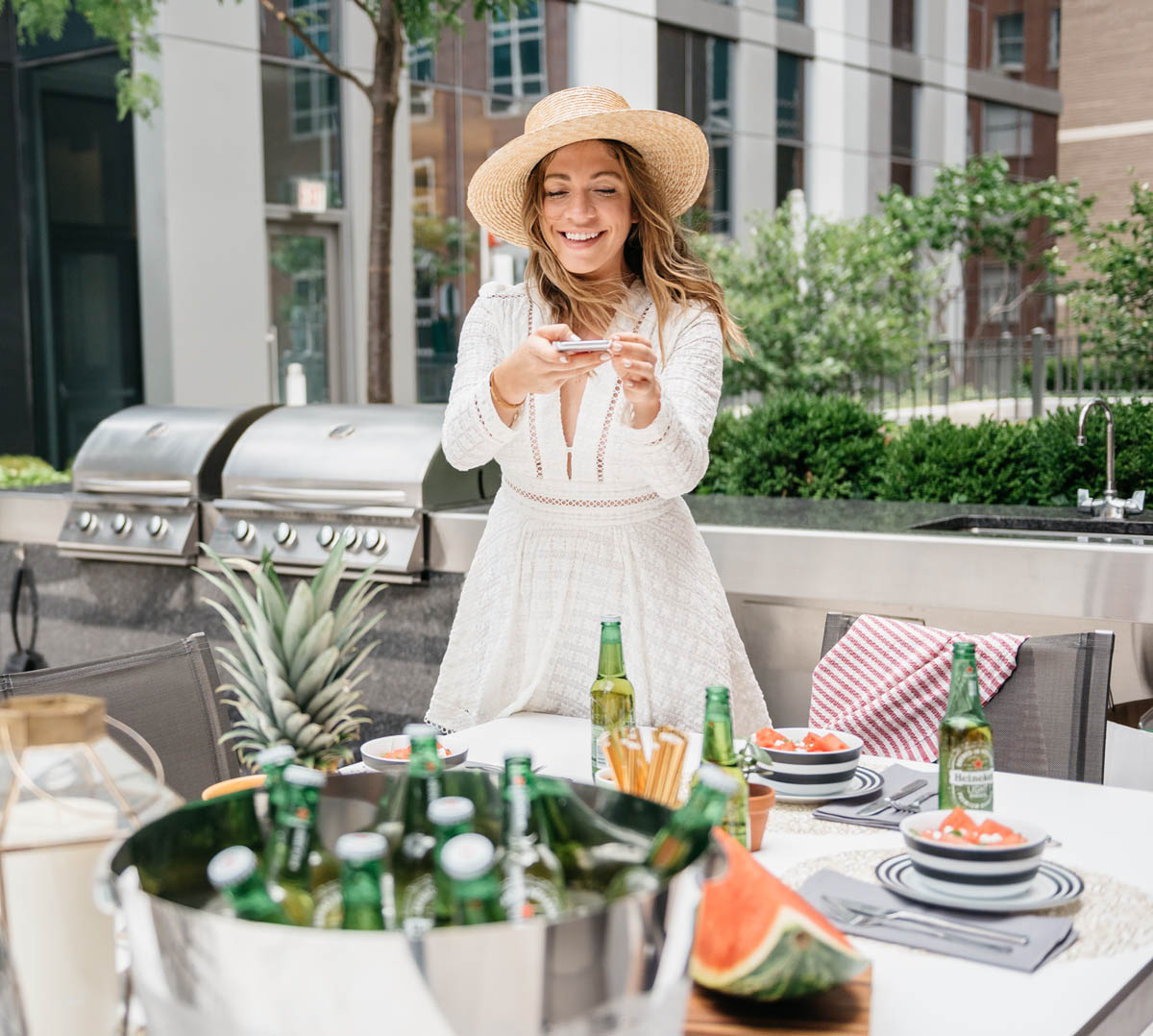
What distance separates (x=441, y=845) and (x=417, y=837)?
40mm

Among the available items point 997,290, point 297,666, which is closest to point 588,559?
point 297,666

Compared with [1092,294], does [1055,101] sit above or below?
above

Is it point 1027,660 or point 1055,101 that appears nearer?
point 1027,660

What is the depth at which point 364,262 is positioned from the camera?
11.4 m

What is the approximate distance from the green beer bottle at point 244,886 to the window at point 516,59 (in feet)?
42.0

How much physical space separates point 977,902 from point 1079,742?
0.95 metres

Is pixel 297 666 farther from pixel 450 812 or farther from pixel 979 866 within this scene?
pixel 979 866

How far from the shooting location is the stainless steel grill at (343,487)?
14.0ft

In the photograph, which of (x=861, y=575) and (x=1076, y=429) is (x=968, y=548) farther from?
(x=1076, y=429)

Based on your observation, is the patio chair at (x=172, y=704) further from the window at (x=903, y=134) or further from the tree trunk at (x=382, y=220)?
the window at (x=903, y=134)

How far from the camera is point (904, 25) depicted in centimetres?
1831

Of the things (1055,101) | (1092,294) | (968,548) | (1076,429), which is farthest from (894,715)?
(1055,101)

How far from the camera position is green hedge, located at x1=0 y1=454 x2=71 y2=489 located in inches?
231

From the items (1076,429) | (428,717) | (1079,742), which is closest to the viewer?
(1079,742)
